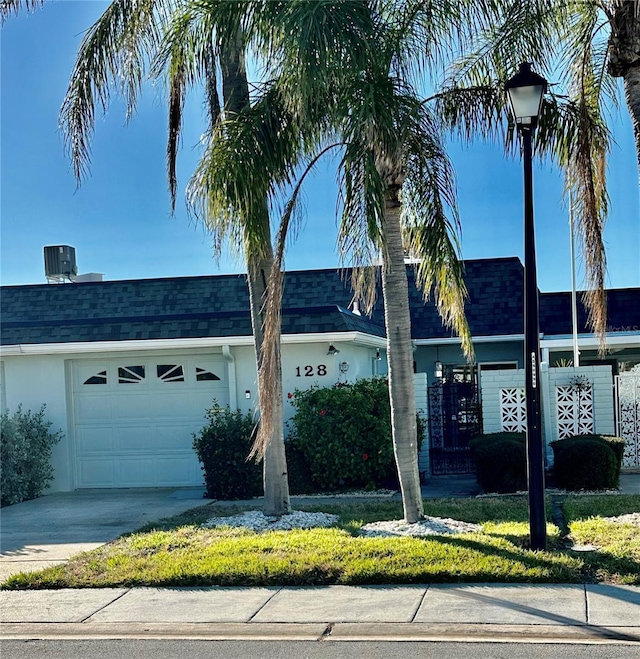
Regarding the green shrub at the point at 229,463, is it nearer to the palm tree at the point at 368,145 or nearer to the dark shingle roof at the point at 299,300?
the palm tree at the point at 368,145

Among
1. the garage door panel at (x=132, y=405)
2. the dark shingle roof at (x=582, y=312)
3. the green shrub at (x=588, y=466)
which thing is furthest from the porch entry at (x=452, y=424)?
the garage door panel at (x=132, y=405)

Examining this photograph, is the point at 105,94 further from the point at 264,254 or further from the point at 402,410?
the point at 402,410

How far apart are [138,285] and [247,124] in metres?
10.3

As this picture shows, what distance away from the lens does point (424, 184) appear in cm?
1041

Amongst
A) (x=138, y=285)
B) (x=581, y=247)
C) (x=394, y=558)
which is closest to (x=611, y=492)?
(x=581, y=247)

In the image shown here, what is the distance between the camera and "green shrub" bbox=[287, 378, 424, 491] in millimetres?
12750

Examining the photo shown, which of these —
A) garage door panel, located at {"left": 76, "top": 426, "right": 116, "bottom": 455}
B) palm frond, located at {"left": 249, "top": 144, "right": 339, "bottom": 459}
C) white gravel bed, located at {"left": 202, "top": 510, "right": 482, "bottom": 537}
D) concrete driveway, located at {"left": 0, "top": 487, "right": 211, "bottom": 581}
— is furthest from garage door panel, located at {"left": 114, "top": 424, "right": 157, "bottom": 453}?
palm frond, located at {"left": 249, "top": 144, "right": 339, "bottom": 459}

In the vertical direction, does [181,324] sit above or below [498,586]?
above

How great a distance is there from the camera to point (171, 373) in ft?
48.3

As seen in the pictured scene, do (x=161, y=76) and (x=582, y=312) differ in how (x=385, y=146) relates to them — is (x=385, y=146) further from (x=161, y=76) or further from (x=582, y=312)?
(x=582, y=312)

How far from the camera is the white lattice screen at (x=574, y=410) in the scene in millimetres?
14164

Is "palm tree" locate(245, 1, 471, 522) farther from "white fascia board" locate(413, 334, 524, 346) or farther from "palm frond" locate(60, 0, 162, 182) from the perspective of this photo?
"white fascia board" locate(413, 334, 524, 346)

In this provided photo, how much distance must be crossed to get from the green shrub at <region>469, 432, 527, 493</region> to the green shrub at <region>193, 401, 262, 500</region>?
133 inches

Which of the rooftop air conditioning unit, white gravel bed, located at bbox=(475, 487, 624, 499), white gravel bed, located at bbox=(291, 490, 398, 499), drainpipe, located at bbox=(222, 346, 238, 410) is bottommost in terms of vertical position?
white gravel bed, located at bbox=(291, 490, 398, 499)
